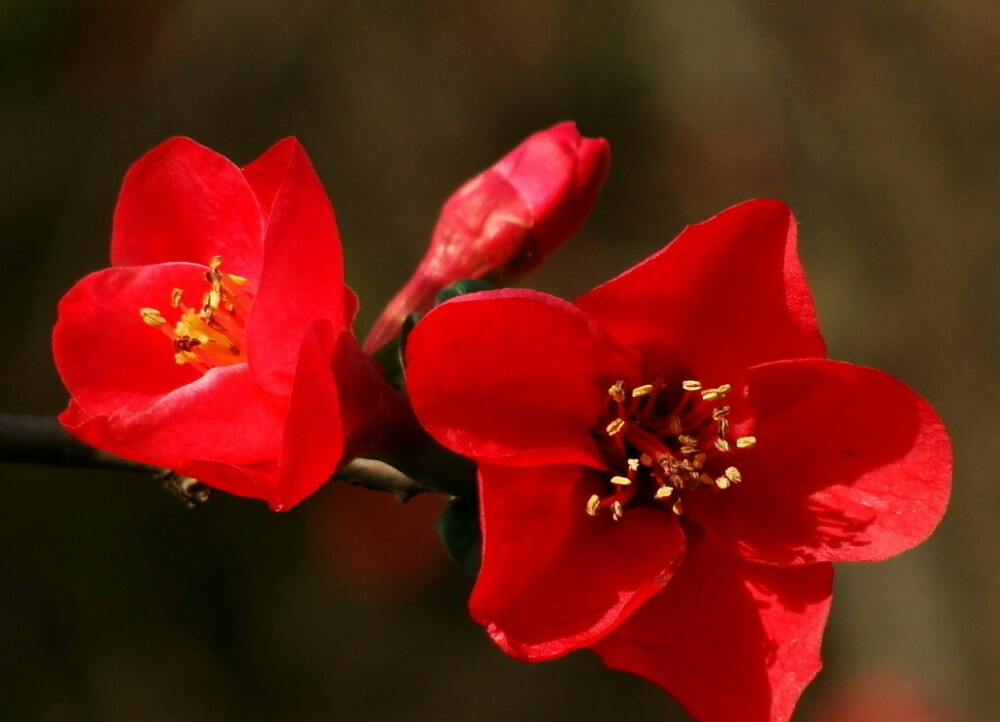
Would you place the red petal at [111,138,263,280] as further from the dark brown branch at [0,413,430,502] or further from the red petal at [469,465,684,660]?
the red petal at [469,465,684,660]

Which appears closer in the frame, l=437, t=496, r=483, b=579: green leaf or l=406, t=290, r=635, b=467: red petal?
l=406, t=290, r=635, b=467: red petal

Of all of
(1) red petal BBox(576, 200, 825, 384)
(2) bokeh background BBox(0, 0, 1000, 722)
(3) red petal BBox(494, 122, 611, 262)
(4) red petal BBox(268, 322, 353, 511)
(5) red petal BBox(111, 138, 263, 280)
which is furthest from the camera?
(2) bokeh background BBox(0, 0, 1000, 722)

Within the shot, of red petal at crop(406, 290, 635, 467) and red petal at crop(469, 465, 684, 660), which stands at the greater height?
red petal at crop(406, 290, 635, 467)

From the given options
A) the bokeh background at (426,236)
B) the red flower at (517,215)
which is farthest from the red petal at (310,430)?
the bokeh background at (426,236)

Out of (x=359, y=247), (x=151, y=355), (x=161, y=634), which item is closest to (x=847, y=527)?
(x=151, y=355)

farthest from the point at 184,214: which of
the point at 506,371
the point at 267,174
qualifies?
the point at 506,371

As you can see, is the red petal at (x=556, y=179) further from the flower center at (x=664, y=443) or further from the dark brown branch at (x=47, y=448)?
the dark brown branch at (x=47, y=448)

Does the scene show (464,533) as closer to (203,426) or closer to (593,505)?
(593,505)

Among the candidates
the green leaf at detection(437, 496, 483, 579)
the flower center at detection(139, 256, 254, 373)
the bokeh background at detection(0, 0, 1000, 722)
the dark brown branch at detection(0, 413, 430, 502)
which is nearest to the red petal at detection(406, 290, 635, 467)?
the green leaf at detection(437, 496, 483, 579)
